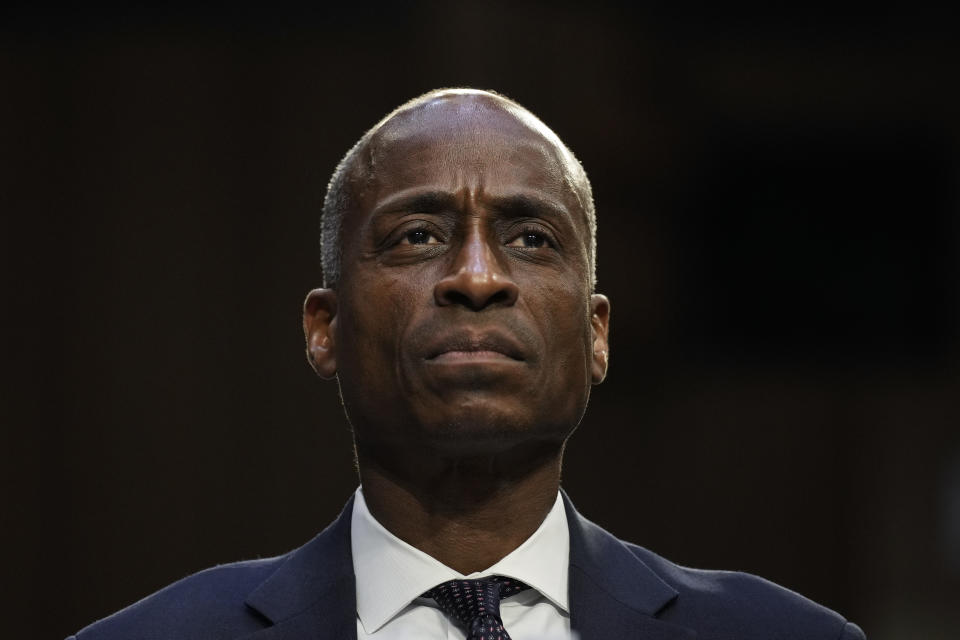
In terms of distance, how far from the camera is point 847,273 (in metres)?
5.22

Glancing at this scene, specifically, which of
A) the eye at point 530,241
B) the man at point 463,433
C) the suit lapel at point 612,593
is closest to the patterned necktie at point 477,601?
the man at point 463,433

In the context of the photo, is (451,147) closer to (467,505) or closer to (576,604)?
(467,505)

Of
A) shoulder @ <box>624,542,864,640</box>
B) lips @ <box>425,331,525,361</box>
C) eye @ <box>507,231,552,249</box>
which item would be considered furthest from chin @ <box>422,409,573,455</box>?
shoulder @ <box>624,542,864,640</box>

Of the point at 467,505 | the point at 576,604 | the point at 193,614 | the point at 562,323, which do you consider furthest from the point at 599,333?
the point at 193,614

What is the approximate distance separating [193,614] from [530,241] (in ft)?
3.17

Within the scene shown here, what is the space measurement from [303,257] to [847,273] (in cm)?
200

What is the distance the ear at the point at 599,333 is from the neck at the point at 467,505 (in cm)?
25

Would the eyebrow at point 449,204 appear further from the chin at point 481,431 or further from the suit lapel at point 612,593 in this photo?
the suit lapel at point 612,593

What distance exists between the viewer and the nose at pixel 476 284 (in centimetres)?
254

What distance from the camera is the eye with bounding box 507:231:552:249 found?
270 centimetres

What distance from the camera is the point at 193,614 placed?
2725mm

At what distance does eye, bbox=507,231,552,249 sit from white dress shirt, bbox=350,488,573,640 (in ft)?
1.80

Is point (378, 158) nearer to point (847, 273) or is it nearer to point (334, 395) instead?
point (334, 395)

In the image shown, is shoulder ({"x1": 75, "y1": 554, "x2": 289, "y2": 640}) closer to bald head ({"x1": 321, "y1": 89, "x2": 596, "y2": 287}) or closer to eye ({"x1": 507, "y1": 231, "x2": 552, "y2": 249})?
bald head ({"x1": 321, "y1": 89, "x2": 596, "y2": 287})
